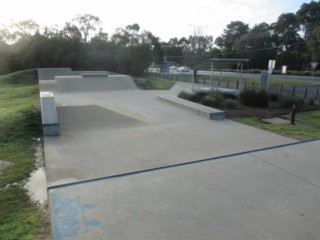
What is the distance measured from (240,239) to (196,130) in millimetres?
4735

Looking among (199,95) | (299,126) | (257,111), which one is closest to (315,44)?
(199,95)

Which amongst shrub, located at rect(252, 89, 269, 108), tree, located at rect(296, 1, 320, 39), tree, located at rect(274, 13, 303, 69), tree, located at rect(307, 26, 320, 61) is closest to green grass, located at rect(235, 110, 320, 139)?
shrub, located at rect(252, 89, 269, 108)

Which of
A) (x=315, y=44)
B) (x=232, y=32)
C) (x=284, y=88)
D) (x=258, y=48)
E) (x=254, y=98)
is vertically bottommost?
(x=284, y=88)

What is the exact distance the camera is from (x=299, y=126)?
9047 millimetres

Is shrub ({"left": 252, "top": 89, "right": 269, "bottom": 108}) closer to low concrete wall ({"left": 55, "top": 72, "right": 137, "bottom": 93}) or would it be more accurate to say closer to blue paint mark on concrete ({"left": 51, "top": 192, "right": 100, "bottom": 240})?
low concrete wall ({"left": 55, "top": 72, "right": 137, "bottom": 93})

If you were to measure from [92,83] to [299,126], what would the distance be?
499 inches

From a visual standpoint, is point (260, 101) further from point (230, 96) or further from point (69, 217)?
point (69, 217)

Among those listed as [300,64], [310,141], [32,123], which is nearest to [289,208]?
[310,141]

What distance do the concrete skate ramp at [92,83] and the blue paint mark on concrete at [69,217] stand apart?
13.7 meters

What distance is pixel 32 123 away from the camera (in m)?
8.06

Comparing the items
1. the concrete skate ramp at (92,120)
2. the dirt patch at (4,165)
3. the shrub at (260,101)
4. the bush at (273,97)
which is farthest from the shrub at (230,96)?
the dirt patch at (4,165)

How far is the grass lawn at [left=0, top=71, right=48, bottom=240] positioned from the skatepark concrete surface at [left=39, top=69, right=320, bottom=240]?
286mm

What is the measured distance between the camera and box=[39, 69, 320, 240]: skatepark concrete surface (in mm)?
3168

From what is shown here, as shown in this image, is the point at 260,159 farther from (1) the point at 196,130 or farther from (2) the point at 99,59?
(2) the point at 99,59
